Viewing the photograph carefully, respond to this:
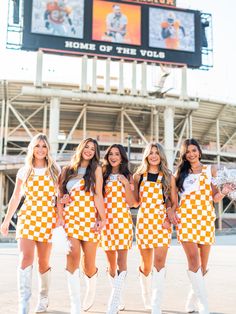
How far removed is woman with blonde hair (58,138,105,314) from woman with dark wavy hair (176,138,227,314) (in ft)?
3.00

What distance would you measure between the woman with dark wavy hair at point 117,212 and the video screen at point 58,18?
2494 cm

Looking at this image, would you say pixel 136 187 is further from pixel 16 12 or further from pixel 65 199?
pixel 16 12

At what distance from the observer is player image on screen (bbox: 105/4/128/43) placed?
1113 inches

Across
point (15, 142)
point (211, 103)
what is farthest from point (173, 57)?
point (15, 142)

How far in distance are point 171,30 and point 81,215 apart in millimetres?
27876

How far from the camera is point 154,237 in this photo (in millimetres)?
3998

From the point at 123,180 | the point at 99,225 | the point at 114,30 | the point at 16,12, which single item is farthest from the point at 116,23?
the point at 99,225

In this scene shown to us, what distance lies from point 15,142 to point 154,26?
49.9 feet

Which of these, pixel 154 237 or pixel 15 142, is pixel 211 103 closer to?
pixel 15 142

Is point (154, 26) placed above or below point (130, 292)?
above

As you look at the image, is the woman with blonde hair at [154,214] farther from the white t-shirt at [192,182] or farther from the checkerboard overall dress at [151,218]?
the white t-shirt at [192,182]

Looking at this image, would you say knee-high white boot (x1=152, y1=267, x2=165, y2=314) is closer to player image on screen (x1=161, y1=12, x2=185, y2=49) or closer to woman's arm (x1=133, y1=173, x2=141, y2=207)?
woman's arm (x1=133, y1=173, x2=141, y2=207)

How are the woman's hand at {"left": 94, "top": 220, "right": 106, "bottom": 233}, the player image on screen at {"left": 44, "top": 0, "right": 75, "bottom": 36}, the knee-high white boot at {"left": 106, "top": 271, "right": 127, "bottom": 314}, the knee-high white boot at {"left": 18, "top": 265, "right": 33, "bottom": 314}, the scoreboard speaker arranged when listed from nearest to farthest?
the knee-high white boot at {"left": 18, "top": 265, "right": 33, "bottom": 314}
the knee-high white boot at {"left": 106, "top": 271, "right": 127, "bottom": 314}
the woman's hand at {"left": 94, "top": 220, "right": 106, "bottom": 233}
the player image on screen at {"left": 44, "top": 0, "right": 75, "bottom": 36}
the scoreboard speaker

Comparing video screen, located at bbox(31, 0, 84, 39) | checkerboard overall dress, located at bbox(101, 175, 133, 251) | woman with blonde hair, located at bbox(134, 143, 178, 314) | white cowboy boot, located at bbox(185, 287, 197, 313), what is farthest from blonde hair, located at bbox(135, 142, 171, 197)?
video screen, located at bbox(31, 0, 84, 39)
